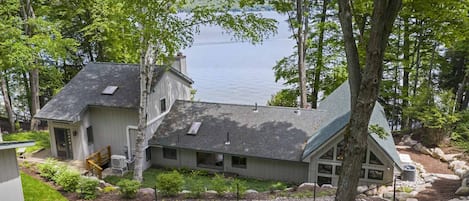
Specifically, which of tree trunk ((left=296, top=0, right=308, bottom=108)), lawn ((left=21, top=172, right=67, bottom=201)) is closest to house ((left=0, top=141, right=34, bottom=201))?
lawn ((left=21, top=172, right=67, bottom=201))

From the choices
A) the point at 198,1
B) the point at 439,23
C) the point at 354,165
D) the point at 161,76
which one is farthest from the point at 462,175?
the point at 161,76

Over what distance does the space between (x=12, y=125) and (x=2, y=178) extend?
1420cm

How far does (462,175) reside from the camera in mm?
11070

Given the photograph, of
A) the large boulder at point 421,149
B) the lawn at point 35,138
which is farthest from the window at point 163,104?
the large boulder at point 421,149

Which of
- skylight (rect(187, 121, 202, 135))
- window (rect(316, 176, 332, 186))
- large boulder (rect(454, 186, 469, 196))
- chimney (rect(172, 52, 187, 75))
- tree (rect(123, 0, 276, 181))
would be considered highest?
tree (rect(123, 0, 276, 181))

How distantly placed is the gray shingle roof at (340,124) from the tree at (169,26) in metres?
4.14

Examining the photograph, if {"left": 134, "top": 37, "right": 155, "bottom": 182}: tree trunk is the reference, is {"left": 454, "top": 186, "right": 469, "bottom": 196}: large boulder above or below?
below

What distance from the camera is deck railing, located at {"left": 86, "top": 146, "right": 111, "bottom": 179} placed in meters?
13.6

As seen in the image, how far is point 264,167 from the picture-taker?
1351 centimetres

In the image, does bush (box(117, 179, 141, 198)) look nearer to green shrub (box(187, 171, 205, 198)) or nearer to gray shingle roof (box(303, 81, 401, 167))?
green shrub (box(187, 171, 205, 198))

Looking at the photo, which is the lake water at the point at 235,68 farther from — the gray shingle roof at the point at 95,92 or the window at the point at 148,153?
the window at the point at 148,153

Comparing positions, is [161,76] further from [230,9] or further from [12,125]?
[12,125]

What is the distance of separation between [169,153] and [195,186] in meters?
4.16

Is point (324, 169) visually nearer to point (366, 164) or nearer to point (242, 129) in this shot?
point (366, 164)
